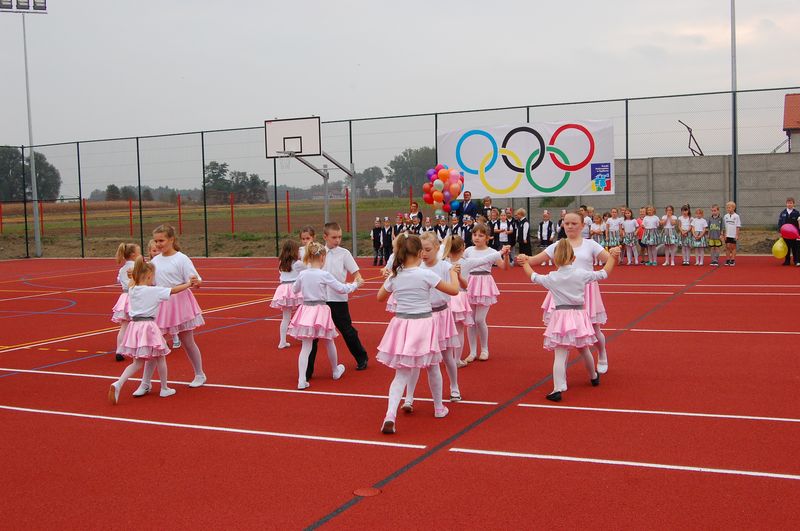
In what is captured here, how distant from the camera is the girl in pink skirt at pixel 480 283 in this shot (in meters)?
9.06

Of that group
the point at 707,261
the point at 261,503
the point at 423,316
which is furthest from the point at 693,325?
the point at 707,261

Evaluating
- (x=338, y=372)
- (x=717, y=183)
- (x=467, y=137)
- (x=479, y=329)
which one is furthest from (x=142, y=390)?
(x=717, y=183)

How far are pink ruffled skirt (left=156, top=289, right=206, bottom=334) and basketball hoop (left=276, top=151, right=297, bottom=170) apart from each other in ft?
55.4

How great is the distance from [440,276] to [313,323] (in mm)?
1464

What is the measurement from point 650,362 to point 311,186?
2581 cm

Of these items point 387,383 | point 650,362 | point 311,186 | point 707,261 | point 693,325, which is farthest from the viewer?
point 311,186

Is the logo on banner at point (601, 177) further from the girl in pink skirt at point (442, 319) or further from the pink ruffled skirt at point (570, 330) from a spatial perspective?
the girl in pink skirt at point (442, 319)

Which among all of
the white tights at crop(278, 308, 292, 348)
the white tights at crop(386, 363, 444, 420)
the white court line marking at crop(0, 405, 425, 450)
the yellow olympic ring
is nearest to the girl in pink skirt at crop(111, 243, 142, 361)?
the white tights at crop(278, 308, 292, 348)

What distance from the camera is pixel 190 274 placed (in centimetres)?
837

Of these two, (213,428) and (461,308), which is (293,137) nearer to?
(461,308)

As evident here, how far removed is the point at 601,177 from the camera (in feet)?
78.7

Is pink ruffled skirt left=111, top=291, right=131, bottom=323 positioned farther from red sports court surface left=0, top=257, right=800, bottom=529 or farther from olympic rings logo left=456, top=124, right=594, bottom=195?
olympic rings logo left=456, top=124, right=594, bottom=195

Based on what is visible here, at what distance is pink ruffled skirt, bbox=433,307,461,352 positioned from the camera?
275 inches

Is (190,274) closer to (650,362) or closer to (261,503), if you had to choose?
(261,503)
